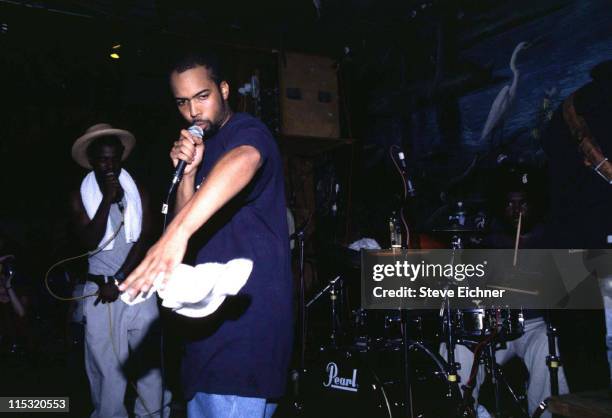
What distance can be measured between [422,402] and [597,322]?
1.79m

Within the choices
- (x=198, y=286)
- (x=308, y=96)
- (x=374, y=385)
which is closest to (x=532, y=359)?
(x=374, y=385)

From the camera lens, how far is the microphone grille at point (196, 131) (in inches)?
64.6

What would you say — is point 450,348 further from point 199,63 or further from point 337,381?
point 199,63

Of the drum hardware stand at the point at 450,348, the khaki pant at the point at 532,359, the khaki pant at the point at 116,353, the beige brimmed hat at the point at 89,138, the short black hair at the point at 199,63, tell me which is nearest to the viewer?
the short black hair at the point at 199,63

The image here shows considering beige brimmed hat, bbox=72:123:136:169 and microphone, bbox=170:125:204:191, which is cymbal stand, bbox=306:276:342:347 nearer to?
beige brimmed hat, bbox=72:123:136:169

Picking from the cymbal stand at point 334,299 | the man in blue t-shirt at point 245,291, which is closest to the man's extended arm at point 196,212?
the man in blue t-shirt at point 245,291

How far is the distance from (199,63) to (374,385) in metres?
3.28

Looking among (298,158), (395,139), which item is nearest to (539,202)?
(395,139)

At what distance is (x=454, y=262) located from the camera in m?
3.70

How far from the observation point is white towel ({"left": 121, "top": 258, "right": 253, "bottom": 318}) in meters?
1.02

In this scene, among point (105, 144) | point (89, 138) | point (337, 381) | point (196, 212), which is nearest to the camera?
point (196, 212)

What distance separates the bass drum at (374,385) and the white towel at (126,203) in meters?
2.23

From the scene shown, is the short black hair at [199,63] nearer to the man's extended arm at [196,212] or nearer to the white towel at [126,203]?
the man's extended arm at [196,212]

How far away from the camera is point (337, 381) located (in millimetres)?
4367
